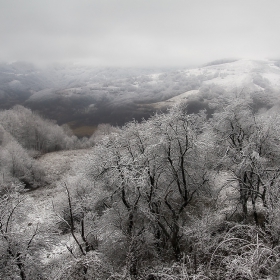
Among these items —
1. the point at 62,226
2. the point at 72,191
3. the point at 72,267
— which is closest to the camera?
the point at 72,267

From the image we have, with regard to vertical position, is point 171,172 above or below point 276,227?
below

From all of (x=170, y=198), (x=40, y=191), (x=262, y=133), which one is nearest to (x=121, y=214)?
(x=170, y=198)

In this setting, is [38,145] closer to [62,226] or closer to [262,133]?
[62,226]

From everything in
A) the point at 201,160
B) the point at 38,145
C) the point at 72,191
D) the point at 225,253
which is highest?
the point at 201,160

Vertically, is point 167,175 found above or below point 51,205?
above

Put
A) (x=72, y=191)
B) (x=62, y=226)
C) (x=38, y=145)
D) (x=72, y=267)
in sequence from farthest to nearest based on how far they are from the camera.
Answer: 1. (x=38, y=145)
2. (x=72, y=191)
3. (x=62, y=226)
4. (x=72, y=267)

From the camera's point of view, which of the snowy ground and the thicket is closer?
the snowy ground

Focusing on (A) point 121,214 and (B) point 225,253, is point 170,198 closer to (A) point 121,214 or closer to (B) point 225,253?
(A) point 121,214

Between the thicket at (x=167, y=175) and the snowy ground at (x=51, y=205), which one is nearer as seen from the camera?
the snowy ground at (x=51, y=205)

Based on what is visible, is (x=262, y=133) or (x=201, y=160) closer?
(x=262, y=133)

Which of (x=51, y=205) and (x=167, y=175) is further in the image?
(x=51, y=205)
